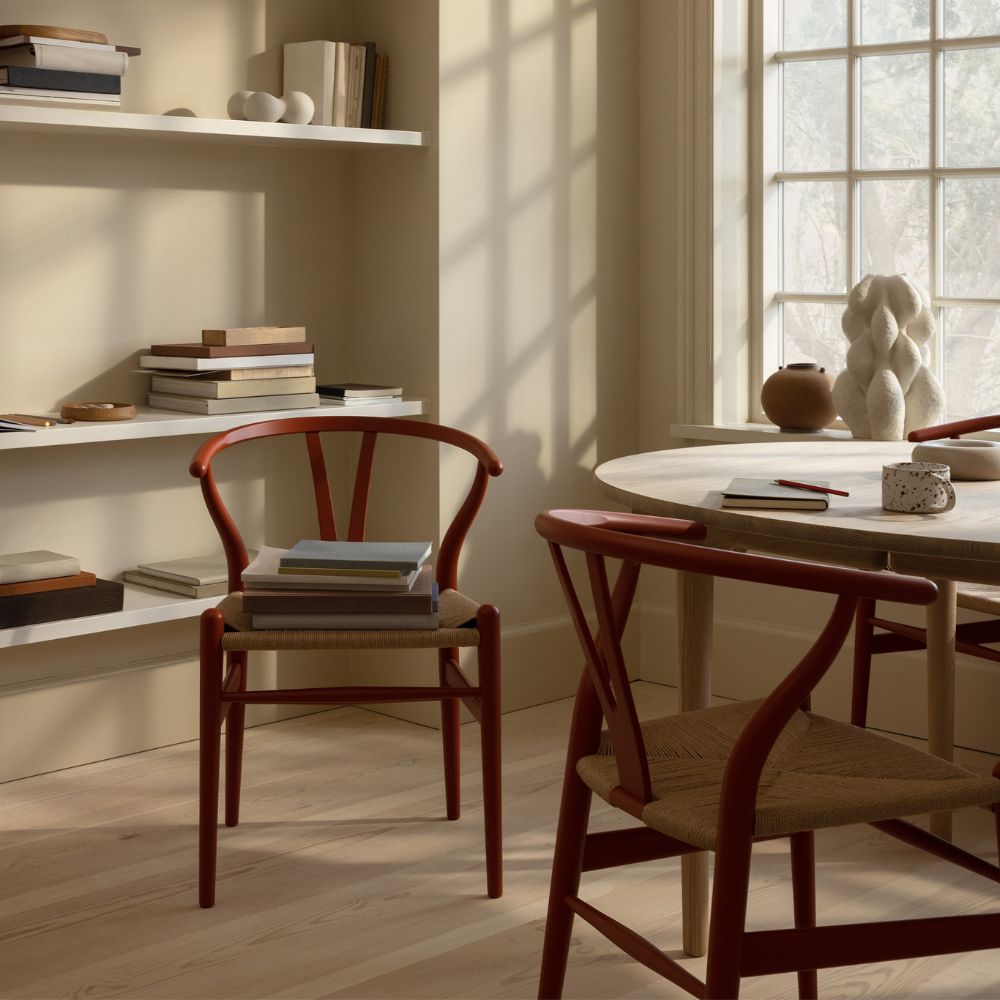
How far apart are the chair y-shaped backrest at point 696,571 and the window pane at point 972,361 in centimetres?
196

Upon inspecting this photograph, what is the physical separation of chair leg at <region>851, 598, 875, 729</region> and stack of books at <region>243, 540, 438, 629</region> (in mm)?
917

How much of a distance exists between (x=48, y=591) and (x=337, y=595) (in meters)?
0.79

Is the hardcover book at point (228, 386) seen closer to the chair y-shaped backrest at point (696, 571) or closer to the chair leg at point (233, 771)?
the chair leg at point (233, 771)

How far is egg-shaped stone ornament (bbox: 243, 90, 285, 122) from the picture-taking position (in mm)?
3217

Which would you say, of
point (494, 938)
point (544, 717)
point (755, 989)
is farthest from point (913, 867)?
point (544, 717)

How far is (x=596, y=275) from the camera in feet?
12.6

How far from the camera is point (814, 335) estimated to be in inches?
150

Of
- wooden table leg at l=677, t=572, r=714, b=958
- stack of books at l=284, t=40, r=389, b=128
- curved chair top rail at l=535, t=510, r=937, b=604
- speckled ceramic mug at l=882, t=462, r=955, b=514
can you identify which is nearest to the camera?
curved chair top rail at l=535, t=510, r=937, b=604

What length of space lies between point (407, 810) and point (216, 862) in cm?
48

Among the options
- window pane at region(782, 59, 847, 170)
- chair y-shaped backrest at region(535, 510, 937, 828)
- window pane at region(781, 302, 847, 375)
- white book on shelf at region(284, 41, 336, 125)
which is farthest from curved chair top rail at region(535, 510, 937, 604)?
window pane at region(782, 59, 847, 170)

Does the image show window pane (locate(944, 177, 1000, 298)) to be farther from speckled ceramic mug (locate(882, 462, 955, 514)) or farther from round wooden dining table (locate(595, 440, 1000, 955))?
speckled ceramic mug (locate(882, 462, 955, 514))

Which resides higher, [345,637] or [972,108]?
[972,108]

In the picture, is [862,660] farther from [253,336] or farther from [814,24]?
[814,24]

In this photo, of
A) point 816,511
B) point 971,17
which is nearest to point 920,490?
point 816,511
